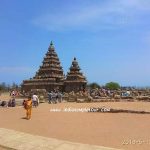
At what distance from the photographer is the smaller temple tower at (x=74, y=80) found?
5191 cm

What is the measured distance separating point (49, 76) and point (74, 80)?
4.00 m

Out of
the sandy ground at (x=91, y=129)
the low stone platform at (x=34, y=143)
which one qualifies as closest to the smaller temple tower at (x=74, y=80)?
the sandy ground at (x=91, y=129)

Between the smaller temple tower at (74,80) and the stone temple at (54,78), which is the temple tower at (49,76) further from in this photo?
the smaller temple tower at (74,80)

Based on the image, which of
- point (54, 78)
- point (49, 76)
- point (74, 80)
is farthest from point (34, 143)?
point (74, 80)

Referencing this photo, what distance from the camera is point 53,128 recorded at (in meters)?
14.0

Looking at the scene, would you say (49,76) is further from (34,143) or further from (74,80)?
(34,143)

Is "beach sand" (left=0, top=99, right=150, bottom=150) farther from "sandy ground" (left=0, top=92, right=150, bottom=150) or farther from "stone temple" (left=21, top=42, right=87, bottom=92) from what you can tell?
"stone temple" (left=21, top=42, right=87, bottom=92)

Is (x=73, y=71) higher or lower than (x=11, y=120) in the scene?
higher

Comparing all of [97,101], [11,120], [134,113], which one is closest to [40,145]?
[11,120]

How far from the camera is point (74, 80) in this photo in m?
52.5

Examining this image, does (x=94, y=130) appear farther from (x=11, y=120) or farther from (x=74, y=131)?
(x=11, y=120)

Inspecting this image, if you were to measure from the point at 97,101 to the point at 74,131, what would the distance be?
19.5 meters

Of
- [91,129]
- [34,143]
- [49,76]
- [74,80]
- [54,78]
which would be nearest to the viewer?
[34,143]

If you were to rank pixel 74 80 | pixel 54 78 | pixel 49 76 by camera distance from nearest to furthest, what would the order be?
1. pixel 54 78
2. pixel 49 76
3. pixel 74 80
